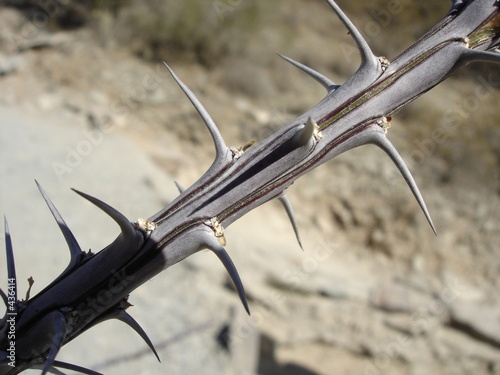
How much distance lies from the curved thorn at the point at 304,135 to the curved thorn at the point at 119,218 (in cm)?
30

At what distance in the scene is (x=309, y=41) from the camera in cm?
764

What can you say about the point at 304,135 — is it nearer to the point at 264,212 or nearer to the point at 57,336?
the point at 57,336

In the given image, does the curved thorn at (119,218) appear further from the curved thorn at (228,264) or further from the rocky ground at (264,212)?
the rocky ground at (264,212)

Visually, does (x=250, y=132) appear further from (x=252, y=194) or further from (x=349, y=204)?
(x=252, y=194)

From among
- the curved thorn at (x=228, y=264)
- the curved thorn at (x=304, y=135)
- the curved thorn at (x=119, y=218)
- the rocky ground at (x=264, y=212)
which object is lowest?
the curved thorn at (x=228, y=264)

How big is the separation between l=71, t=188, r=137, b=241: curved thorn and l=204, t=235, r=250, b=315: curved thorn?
13 cm

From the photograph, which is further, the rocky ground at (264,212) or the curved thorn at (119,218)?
the rocky ground at (264,212)

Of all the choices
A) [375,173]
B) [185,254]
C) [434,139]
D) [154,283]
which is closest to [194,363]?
[154,283]

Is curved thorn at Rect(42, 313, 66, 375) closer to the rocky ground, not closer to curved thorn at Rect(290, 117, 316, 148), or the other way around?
curved thorn at Rect(290, 117, 316, 148)

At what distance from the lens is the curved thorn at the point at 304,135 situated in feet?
2.34

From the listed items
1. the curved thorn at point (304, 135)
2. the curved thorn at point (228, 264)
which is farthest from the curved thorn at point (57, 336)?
the curved thorn at point (304, 135)

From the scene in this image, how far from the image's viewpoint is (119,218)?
76 cm

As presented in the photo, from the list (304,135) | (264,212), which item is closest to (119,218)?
(304,135)

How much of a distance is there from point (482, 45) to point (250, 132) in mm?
5001
